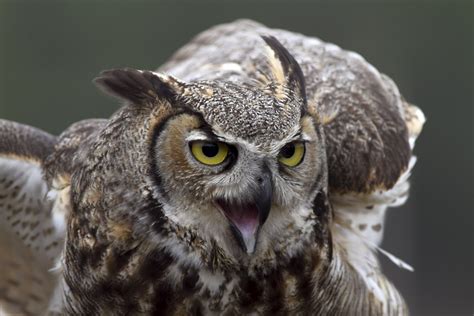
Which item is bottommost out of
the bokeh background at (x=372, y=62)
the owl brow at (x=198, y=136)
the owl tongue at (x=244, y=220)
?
the bokeh background at (x=372, y=62)

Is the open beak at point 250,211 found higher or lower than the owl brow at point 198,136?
lower

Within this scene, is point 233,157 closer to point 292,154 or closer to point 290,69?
point 292,154

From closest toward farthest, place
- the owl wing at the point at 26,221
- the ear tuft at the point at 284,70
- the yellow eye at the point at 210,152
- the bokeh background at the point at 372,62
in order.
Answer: the yellow eye at the point at 210,152, the ear tuft at the point at 284,70, the owl wing at the point at 26,221, the bokeh background at the point at 372,62

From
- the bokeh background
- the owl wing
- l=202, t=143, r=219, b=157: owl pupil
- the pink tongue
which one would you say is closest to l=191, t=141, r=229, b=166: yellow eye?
l=202, t=143, r=219, b=157: owl pupil

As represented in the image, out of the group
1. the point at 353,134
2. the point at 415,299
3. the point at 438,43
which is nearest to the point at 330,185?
the point at 353,134

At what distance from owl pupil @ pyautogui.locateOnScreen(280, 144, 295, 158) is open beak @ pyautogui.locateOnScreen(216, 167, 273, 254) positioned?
6 cm

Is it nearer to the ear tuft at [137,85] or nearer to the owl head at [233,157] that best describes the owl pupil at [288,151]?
the owl head at [233,157]

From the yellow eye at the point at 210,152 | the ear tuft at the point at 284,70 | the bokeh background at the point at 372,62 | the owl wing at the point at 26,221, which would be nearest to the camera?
the yellow eye at the point at 210,152

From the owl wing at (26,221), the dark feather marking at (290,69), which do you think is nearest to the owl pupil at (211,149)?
the dark feather marking at (290,69)

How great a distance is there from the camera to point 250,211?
7.03ft

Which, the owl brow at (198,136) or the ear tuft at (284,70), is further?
the ear tuft at (284,70)

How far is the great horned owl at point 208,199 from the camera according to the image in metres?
2.06

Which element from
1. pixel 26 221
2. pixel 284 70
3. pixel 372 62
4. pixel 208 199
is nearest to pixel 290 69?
pixel 284 70

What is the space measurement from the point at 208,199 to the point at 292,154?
21cm
